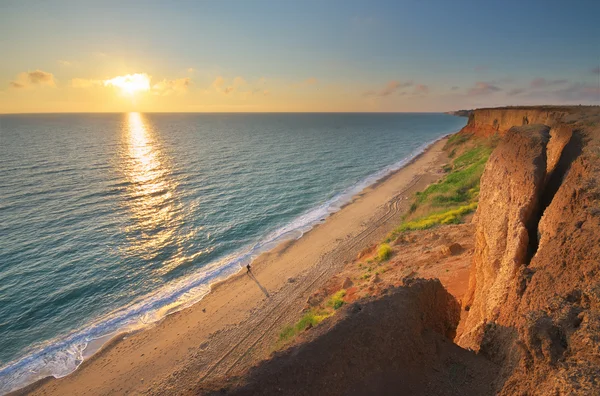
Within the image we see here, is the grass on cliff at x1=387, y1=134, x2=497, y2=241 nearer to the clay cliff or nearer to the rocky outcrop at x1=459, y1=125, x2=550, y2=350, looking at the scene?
the rocky outcrop at x1=459, y1=125, x2=550, y2=350

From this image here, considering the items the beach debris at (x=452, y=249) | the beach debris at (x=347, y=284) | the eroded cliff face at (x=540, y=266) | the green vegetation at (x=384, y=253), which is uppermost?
the eroded cliff face at (x=540, y=266)

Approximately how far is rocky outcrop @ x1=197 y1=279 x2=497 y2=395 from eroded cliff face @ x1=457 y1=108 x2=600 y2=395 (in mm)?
1058

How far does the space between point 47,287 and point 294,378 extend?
1124 inches

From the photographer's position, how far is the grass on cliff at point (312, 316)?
1977 cm

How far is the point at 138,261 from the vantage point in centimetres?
3153

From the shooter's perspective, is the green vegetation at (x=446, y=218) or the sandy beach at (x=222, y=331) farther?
the green vegetation at (x=446, y=218)

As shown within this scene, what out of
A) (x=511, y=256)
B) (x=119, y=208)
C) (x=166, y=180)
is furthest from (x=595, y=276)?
(x=166, y=180)

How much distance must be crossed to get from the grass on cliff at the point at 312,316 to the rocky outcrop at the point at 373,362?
1067 centimetres

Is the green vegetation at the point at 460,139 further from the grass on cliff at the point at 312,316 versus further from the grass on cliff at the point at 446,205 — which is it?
the grass on cliff at the point at 312,316

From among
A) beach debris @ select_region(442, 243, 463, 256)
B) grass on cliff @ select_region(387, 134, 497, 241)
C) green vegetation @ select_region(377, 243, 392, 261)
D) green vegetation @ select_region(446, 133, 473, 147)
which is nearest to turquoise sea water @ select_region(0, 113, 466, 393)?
grass on cliff @ select_region(387, 134, 497, 241)

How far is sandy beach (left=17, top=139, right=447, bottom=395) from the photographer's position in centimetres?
1911

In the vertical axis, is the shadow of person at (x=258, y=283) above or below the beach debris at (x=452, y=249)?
below

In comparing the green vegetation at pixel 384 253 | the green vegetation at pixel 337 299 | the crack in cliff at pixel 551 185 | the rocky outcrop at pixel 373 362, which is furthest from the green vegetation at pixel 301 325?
the crack in cliff at pixel 551 185

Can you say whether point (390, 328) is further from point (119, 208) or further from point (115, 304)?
point (119, 208)
